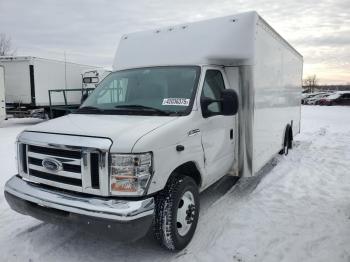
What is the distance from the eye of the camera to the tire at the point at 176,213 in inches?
152

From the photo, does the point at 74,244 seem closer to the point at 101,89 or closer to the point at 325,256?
the point at 101,89

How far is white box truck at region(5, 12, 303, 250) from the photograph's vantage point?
11.4 feet

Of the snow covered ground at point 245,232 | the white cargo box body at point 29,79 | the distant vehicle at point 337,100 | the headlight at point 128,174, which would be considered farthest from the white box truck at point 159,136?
the distant vehicle at point 337,100

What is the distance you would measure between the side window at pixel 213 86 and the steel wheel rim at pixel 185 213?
1.27m

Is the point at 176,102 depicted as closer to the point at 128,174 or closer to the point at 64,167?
the point at 128,174

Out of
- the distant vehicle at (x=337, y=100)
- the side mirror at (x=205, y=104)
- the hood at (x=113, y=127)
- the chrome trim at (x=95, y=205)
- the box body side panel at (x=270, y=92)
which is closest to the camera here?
the chrome trim at (x=95, y=205)

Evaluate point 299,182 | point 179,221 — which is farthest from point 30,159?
point 299,182

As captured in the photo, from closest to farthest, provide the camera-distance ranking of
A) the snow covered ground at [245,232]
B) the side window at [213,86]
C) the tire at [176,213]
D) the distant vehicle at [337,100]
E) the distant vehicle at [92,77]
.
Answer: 1. the tire at [176,213]
2. the snow covered ground at [245,232]
3. the side window at [213,86]
4. the distant vehicle at [92,77]
5. the distant vehicle at [337,100]

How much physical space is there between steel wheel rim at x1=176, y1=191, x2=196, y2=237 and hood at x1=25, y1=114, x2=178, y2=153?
993mm

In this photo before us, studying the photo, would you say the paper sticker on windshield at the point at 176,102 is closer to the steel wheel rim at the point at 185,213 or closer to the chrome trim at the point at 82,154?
the steel wheel rim at the point at 185,213

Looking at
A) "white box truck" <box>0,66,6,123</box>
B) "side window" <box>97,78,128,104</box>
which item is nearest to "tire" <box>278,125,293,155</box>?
"side window" <box>97,78,128,104</box>

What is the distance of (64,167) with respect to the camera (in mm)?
3676

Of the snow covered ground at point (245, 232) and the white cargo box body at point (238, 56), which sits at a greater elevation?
the white cargo box body at point (238, 56)

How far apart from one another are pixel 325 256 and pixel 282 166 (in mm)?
4257
